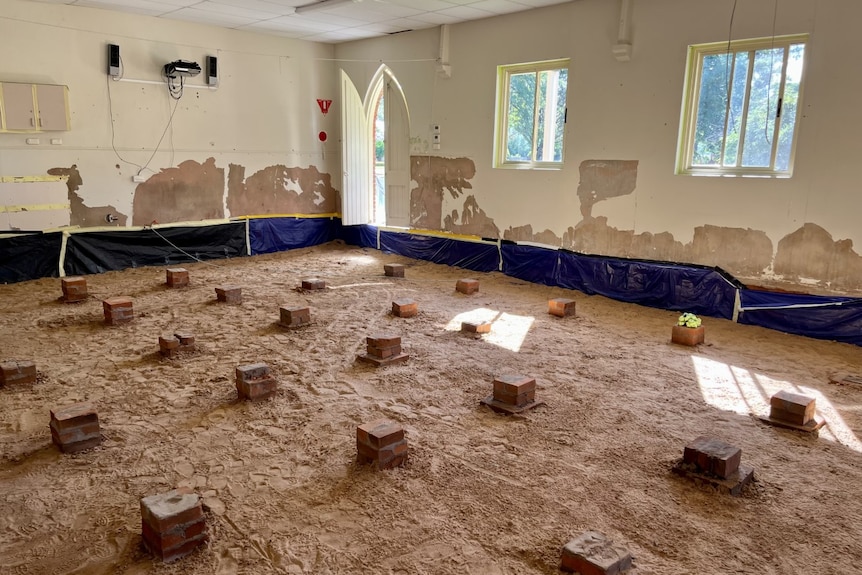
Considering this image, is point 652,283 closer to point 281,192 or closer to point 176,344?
point 176,344

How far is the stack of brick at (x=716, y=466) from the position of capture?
295cm

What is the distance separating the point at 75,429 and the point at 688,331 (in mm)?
4798

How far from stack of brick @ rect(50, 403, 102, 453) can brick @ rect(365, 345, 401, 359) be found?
203cm

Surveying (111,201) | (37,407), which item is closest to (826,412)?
(37,407)

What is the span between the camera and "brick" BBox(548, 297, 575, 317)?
20.4ft

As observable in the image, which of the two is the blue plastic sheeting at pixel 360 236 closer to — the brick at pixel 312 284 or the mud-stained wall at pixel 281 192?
the mud-stained wall at pixel 281 192

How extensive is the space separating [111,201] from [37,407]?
5.13 metres

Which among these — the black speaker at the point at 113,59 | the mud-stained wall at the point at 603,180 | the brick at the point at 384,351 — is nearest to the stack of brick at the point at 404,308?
the brick at the point at 384,351

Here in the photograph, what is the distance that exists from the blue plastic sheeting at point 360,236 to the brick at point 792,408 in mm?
7329

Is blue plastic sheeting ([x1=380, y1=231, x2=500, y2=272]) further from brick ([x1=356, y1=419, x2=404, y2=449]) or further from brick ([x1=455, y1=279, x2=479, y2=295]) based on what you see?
brick ([x1=356, y1=419, x2=404, y2=449])

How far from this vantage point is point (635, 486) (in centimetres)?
298

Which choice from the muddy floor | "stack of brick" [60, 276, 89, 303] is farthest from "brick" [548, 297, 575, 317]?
"stack of brick" [60, 276, 89, 303]

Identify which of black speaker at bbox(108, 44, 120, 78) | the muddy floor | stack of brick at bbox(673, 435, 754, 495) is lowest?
the muddy floor

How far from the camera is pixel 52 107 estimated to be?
24.3 ft
